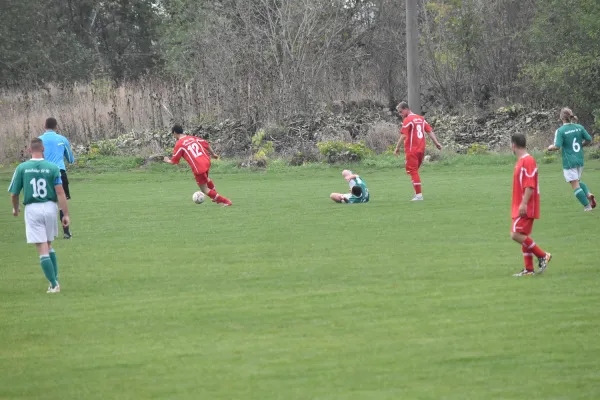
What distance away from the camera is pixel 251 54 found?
3694 centimetres

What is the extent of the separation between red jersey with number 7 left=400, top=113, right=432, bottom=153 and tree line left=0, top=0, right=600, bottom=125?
13.8 metres

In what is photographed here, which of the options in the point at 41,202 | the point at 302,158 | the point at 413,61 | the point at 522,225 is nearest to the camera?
the point at 522,225

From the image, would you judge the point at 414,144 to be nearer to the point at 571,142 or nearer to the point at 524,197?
the point at 571,142

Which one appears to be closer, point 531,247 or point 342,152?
point 531,247

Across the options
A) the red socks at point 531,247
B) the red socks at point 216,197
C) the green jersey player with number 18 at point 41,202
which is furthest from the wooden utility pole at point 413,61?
the green jersey player with number 18 at point 41,202

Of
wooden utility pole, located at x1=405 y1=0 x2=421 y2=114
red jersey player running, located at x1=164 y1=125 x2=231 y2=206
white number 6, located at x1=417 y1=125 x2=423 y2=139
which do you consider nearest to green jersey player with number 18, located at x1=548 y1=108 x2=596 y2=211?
white number 6, located at x1=417 y1=125 x2=423 y2=139

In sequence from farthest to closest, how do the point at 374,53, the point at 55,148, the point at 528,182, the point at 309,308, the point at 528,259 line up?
1. the point at 374,53
2. the point at 55,148
3. the point at 528,259
4. the point at 528,182
5. the point at 309,308

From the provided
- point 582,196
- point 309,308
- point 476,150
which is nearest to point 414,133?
point 582,196

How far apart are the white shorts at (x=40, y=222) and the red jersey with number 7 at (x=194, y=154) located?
9141 mm

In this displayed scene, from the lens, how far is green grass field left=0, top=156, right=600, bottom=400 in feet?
23.7

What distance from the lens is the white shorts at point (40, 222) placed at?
11.3 m

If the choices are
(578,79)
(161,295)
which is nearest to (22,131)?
(578,79)

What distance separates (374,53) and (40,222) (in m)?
34.3

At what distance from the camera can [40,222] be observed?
1134 centimetres
